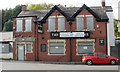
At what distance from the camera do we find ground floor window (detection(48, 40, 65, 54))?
106ft

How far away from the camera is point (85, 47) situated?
1249 inches

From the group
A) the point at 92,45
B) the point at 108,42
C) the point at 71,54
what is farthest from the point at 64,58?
the point at 108,42

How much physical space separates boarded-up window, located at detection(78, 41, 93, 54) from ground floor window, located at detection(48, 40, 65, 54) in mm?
2341

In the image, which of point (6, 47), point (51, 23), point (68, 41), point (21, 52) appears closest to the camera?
point (68, 41)

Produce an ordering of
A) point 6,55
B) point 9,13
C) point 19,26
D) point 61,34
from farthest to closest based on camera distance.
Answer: point 9,13
point 6,55
point 19,26
point 61,34

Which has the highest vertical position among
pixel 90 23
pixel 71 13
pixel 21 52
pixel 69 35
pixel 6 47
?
pixel 71 13

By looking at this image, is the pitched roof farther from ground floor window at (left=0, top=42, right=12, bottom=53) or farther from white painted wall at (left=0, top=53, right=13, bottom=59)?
white painted wall at (left=0, top=53, right=13, bottom=59)

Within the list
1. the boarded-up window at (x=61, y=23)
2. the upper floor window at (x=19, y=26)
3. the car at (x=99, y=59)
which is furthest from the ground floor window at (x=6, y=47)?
the car at (x=99, y=59)

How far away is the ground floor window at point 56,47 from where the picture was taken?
1270 inches

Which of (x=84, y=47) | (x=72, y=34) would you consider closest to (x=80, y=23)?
(x=72, y=34)

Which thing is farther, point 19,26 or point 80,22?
point 19,26

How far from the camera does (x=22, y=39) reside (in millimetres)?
33625

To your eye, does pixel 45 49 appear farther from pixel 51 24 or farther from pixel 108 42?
pixel 108 42

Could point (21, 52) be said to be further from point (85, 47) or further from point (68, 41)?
point (85, 47)
